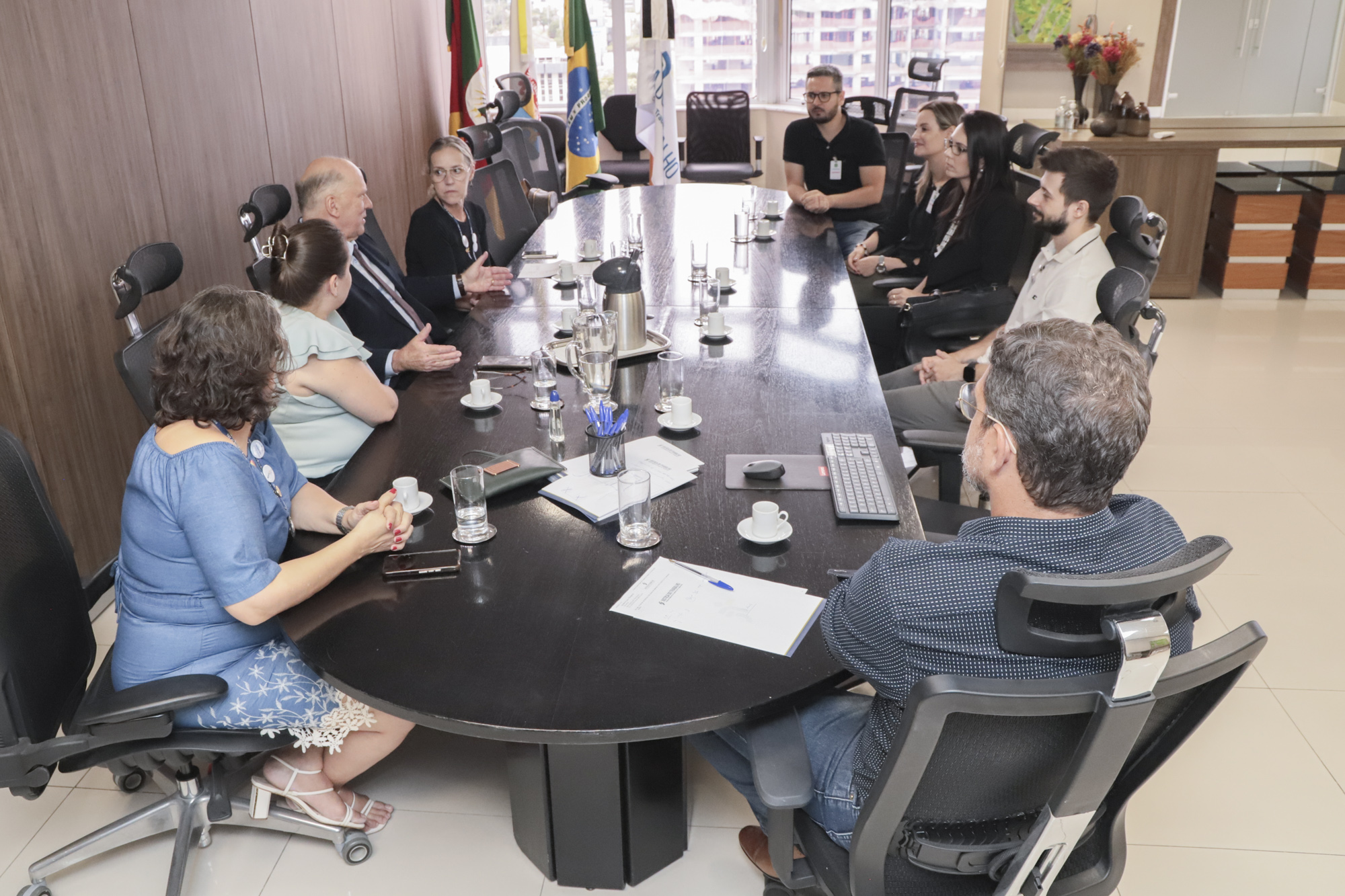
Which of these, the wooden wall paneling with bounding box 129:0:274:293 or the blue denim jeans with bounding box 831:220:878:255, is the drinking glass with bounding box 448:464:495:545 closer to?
the wooden wall paneling with bounding box 129:0:274:293

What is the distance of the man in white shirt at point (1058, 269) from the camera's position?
316 cm

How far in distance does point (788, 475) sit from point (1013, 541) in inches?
34.5

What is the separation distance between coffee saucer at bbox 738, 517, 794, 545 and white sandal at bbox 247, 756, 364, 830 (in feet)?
3.52

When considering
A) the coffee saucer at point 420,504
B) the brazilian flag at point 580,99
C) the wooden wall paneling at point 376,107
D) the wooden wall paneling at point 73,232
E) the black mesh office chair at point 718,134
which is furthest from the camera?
the black mesh office chair at point 718,134

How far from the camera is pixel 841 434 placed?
2.46 meters

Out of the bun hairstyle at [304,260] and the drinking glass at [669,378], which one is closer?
the bun hairstyle at [304,260]

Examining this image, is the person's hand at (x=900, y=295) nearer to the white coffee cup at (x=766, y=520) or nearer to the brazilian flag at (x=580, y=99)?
the white coffee cup at (x=766, y=520)

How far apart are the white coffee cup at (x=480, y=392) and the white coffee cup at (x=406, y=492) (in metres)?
0.55

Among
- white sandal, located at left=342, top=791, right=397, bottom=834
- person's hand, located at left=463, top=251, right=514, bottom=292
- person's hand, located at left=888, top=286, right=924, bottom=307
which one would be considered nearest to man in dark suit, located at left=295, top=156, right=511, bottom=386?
person's hand, located at left=463, top=251, right=514, bottom=292

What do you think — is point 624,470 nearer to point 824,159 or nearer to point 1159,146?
point 824,159

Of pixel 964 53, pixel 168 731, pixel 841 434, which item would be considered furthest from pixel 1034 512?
→ pixel 964 53

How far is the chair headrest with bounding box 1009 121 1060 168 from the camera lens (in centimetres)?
375

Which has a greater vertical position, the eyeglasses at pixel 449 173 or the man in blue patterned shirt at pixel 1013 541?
the eyeglasses at pixel 449 173

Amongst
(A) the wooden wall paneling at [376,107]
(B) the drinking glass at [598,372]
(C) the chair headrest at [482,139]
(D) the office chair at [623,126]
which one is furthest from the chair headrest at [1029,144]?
(D) the office chair at [623,126]
